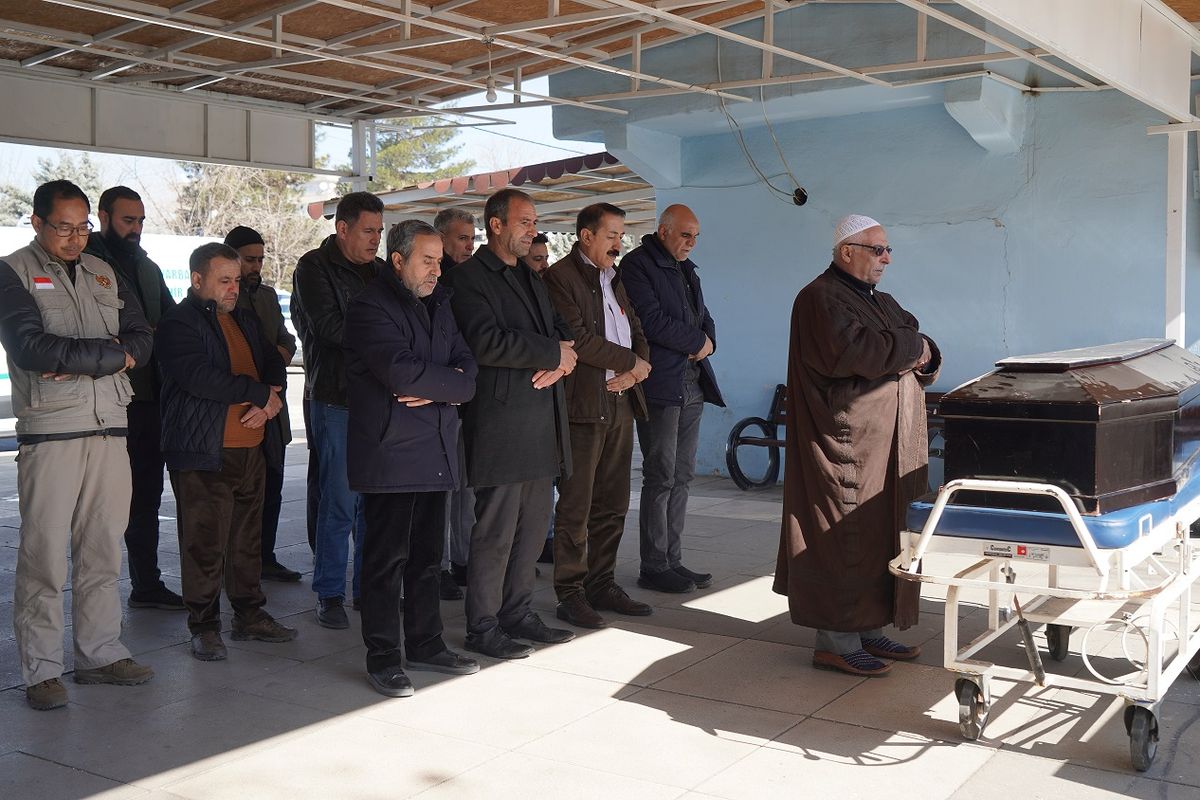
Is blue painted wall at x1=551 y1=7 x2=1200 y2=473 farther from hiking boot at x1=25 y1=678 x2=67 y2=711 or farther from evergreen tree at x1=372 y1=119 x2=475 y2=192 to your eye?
evergreen tree at x1=372 y1=119 x2=475 y2=192

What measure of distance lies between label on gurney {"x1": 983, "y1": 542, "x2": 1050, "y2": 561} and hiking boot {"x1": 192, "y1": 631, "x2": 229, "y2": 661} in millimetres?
3212

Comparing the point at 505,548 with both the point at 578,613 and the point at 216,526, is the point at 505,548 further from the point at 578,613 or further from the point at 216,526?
the point at 216,526

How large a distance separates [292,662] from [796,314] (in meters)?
2.63

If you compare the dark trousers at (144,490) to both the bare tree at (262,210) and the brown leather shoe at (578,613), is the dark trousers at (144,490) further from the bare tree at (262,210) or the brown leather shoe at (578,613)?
the bare tree at (262,210)

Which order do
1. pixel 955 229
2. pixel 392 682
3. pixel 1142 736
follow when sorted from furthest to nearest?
pixel 955 229 → pixel 392 682 → pixel 1142 736

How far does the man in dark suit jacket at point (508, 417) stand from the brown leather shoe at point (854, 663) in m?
1.20

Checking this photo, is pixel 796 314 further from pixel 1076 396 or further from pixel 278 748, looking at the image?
pixel 278 748

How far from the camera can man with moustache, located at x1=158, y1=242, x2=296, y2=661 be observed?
5.11 metres

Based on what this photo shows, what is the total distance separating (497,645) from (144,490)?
82.4 inches

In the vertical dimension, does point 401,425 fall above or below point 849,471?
above

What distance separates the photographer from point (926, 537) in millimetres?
4020

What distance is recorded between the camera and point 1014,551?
4008mm

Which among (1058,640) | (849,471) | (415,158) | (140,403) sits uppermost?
(415,158)

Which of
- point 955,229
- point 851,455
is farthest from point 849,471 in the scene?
point 955,229
